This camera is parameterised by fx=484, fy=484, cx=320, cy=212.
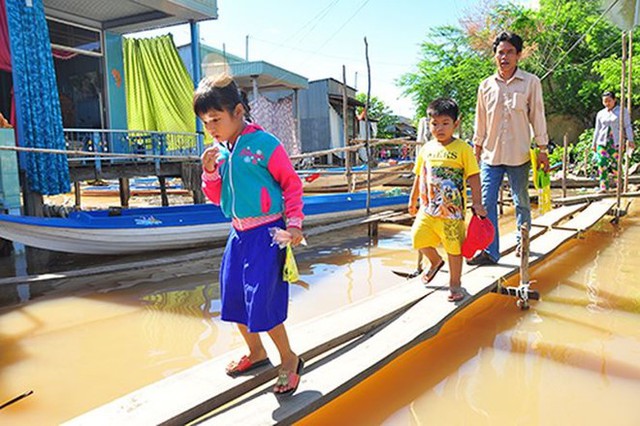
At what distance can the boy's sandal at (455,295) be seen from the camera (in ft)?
11.0

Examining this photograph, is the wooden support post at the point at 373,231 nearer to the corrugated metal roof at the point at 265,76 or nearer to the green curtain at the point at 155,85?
the green curtain at the point at 155,85

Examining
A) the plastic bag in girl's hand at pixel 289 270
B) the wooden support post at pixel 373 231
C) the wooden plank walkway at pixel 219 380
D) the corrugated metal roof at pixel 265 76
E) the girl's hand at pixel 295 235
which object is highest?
the corrugated metal roof at pixel 265 76

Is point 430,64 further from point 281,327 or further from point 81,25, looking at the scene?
point 281,327

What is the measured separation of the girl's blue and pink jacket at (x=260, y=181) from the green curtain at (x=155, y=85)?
28.5 feet

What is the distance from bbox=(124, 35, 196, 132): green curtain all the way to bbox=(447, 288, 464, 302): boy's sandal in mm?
8211

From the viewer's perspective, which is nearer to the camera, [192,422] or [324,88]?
[192,422]

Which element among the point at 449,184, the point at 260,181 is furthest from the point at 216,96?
the point at 449,184

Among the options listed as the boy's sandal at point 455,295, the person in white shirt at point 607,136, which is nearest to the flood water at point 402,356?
the boy's sandal at point 455,295

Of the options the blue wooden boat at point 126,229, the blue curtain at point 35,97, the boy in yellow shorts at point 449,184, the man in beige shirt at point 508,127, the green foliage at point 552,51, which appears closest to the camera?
the boy in yellow shorts at point 449,184

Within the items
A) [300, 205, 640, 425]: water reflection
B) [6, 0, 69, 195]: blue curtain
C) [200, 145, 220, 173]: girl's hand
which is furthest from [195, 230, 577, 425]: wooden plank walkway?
[6, 0, 69, 195]: blue curtain

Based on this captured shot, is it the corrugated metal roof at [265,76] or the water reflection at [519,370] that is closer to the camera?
the water reflection at [519,370]

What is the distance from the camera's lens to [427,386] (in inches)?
109

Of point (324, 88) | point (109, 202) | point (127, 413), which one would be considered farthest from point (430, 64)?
point (127, 413)

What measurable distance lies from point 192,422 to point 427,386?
136cm
